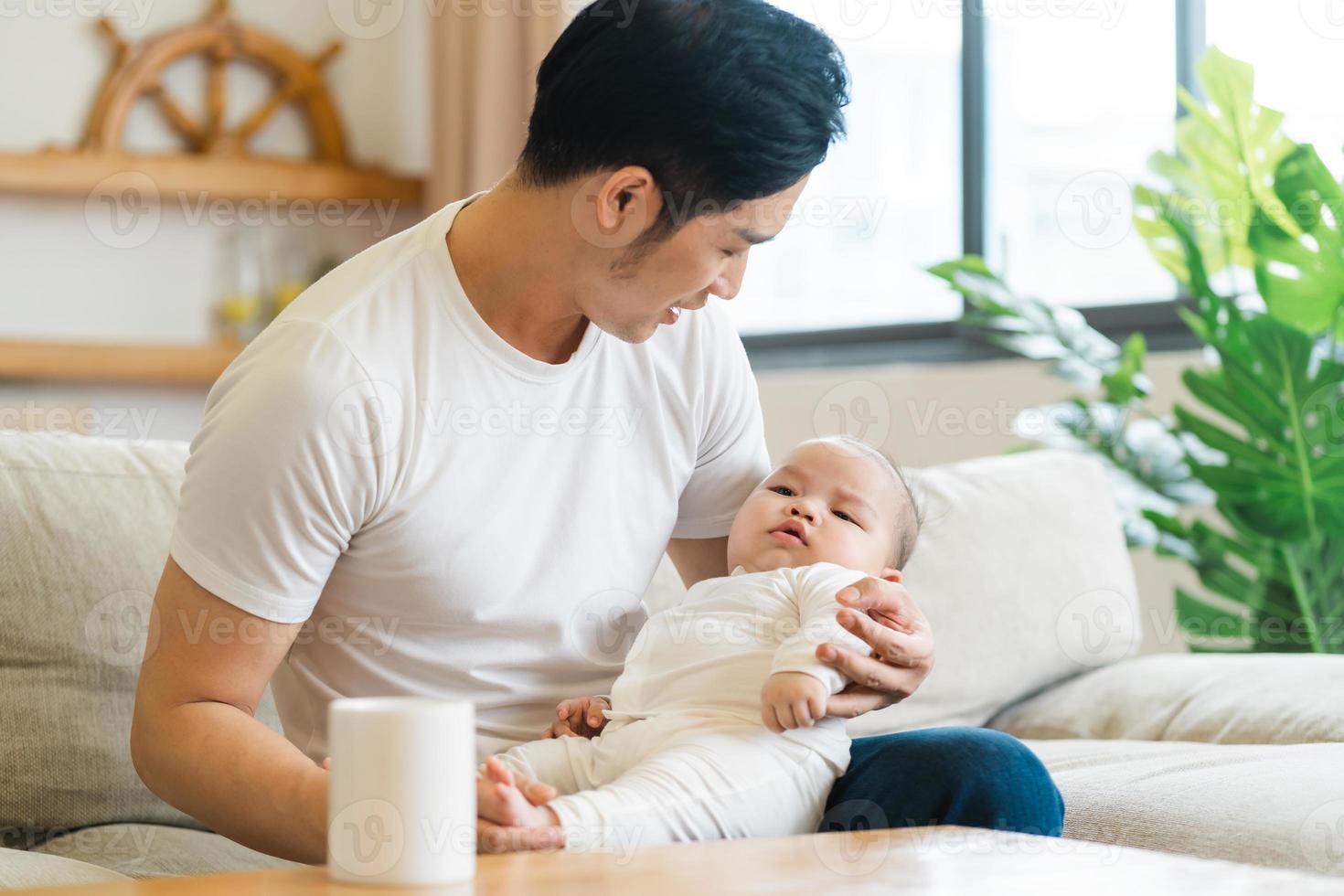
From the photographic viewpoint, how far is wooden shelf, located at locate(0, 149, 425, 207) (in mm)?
3861

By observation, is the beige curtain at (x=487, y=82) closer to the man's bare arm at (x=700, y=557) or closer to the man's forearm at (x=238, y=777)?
the man's bare arm at (x=700, y=557)

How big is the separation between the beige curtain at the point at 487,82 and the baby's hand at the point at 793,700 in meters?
2.92

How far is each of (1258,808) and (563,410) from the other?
0.78m

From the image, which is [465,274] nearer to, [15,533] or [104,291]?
[15,533]

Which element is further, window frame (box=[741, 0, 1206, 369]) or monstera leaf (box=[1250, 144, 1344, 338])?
window frame (box=[741, 0, 1206, 369])

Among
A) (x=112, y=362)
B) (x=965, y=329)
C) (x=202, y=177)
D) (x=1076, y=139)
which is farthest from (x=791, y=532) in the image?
(x=202, y=177)

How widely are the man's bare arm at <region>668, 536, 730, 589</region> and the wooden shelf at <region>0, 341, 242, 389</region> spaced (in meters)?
2.56

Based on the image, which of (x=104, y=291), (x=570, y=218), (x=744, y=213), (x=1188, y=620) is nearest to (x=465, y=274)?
(x=570, y=218)

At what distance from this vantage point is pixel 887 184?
12.2 feet

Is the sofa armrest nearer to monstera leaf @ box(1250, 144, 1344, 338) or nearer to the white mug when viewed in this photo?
monstera leaf @ box(1250, 144, 1344, 338)

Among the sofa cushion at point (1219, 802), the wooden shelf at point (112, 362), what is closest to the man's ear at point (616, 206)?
the sofa cushion at point (1219, 802)

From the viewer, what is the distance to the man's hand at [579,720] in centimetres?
136

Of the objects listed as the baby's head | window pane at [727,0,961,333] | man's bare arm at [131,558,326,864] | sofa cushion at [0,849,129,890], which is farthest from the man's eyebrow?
window pane at [727,0,961,333]

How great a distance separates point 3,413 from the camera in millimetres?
3746
